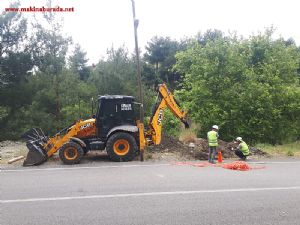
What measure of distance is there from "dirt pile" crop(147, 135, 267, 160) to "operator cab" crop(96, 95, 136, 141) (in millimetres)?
2357

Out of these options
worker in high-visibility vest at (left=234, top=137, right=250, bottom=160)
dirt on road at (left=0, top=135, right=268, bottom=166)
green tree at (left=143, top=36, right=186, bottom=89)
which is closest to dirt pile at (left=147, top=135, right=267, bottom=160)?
dirt on road at (left=0, top=135, right=268, bottom=166)

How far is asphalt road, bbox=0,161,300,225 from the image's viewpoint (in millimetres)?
6699

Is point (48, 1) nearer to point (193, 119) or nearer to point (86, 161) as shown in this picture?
point (193, 119)

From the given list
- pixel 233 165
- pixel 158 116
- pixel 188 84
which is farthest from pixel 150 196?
pixel 188 84

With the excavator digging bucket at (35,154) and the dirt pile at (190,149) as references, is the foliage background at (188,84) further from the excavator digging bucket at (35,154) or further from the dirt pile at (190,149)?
the excavator digging bucket at (35,154)

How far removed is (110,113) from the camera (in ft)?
49.6

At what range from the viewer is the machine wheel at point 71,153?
14.1 meters

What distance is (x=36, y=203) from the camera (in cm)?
776

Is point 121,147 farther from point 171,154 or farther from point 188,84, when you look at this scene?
point 188,84

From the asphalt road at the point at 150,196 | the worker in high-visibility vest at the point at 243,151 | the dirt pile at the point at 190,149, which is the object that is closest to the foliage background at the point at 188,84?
the dirt pile at the point at 190,149

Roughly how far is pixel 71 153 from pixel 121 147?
6.39 ft

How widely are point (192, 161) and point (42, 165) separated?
5.88 meters

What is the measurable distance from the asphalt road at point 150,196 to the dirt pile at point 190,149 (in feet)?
10.8

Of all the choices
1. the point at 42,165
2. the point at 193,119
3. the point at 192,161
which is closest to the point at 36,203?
the point at 42,165
